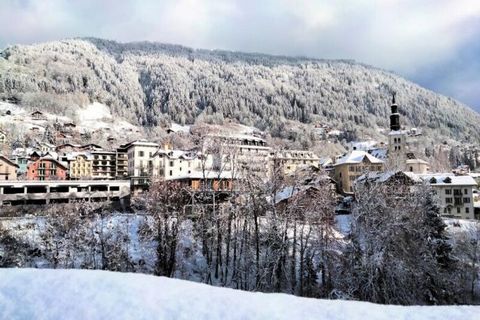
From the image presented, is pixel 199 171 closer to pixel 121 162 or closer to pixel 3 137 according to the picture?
pixel 121 162

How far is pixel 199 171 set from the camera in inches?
2431

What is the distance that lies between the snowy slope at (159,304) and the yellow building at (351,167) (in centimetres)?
7004

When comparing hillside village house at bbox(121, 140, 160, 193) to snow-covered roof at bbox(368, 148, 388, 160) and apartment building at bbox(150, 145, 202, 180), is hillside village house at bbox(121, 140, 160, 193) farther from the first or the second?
snow-covered roof at bbox(368, 148, 388, 160)

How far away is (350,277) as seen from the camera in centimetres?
2784

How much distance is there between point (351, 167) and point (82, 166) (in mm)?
63010

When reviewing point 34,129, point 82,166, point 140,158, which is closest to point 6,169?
point 140,158

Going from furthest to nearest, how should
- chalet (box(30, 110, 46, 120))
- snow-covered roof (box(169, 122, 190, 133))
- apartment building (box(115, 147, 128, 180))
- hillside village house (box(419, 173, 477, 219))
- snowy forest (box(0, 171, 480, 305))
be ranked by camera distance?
snow-covered roof (box(169, 122, 190, 133)), chalet (box(30, 110, 46, 120)), apartment building (box(115, 147, 128, 180)), hillside village house (box(419, 173, 477, 219)), snowy forest (box(0, 171, 480, 305))

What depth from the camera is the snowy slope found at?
9047 mm

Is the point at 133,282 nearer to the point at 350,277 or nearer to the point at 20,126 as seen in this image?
the point at 350,277

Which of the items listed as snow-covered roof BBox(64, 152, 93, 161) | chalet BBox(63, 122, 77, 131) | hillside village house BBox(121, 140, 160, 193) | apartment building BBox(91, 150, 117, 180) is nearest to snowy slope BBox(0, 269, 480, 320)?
hillside village house BBox(121, 140, 160, 193)

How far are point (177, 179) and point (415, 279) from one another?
127 feet

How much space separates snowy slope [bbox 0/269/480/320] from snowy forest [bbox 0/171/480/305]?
59.0 feet

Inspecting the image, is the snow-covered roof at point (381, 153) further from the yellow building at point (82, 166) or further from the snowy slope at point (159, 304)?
the snowy slope at point (159, 304)

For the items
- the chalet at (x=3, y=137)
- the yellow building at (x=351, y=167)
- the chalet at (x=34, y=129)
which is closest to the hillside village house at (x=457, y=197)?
the yellow building at (x=351, y=167)
